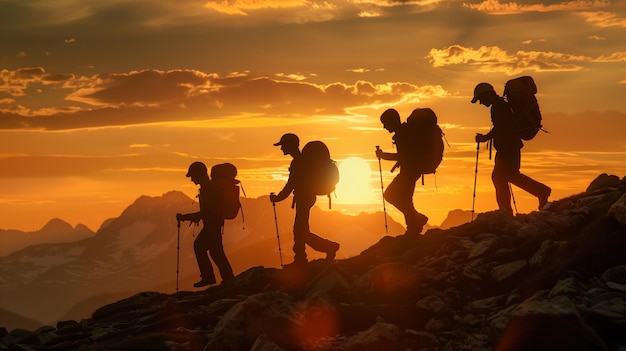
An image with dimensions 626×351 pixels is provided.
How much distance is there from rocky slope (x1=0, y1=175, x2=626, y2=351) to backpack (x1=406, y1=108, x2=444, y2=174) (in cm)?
241

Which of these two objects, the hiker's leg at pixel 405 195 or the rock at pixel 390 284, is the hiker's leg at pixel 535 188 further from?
the rock at pixel 390 284

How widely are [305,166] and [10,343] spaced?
10.4 m

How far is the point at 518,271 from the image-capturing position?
62.3 ft

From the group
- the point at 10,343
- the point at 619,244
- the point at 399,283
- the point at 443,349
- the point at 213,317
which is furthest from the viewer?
the point at 10,343

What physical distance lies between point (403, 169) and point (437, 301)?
670 cm

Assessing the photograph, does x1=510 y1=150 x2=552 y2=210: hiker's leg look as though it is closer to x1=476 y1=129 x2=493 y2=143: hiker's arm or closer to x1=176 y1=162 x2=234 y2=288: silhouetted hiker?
x1=476 y1=129 x2=493 y2=143: hiker's arm

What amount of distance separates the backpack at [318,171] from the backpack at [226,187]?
10.6ft

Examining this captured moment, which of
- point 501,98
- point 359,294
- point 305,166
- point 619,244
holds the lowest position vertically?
point 359,294

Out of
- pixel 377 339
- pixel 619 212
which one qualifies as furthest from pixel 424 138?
pixel 377 339

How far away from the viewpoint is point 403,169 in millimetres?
23938

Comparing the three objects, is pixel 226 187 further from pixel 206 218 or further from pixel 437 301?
pixel 437 301

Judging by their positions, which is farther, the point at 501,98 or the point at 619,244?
the point at 501,98

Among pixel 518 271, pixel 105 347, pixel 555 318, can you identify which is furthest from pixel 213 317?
pixel 555 318

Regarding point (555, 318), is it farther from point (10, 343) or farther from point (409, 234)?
point (10, 343)
